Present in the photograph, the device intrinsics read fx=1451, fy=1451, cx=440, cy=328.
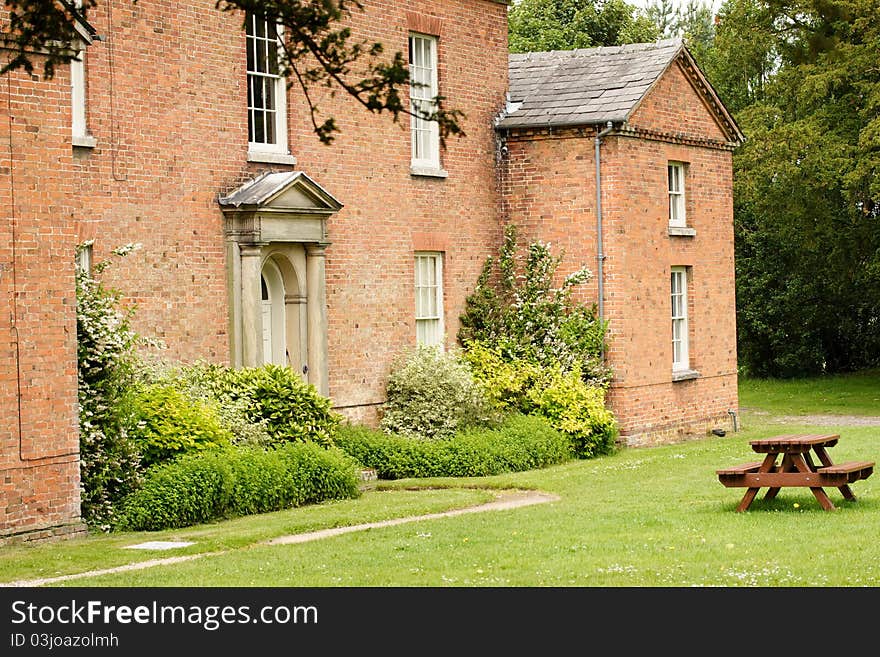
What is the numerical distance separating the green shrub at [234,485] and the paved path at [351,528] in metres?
1.54

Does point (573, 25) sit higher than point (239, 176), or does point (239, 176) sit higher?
point (573, 25)

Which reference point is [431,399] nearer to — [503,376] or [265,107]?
[503,376]

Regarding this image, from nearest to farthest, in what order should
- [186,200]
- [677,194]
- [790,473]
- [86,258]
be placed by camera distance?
[790,473], [86,258], [186,200], [677,194]

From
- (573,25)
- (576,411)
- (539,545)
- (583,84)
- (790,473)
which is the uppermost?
(573,25)

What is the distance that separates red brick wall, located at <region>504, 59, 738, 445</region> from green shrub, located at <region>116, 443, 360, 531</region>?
783 cm

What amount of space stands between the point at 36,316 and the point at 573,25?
3326 cm

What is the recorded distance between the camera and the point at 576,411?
23250 mm

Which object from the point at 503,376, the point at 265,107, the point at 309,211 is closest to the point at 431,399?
the point at 503,376

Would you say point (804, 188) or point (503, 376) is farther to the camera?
point (804, 188)

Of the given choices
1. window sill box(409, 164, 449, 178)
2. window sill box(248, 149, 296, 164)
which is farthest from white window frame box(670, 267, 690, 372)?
window sill box(248, 149, 296, 164)

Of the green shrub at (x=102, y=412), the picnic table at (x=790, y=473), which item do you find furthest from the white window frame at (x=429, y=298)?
the picnic table at (x=790, y=473)

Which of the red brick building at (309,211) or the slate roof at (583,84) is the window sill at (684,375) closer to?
the red brick building at (309,211)

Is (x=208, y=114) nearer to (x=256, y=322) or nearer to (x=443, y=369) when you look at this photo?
(x=256, y=322)

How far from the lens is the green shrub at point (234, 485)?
15.5 m
